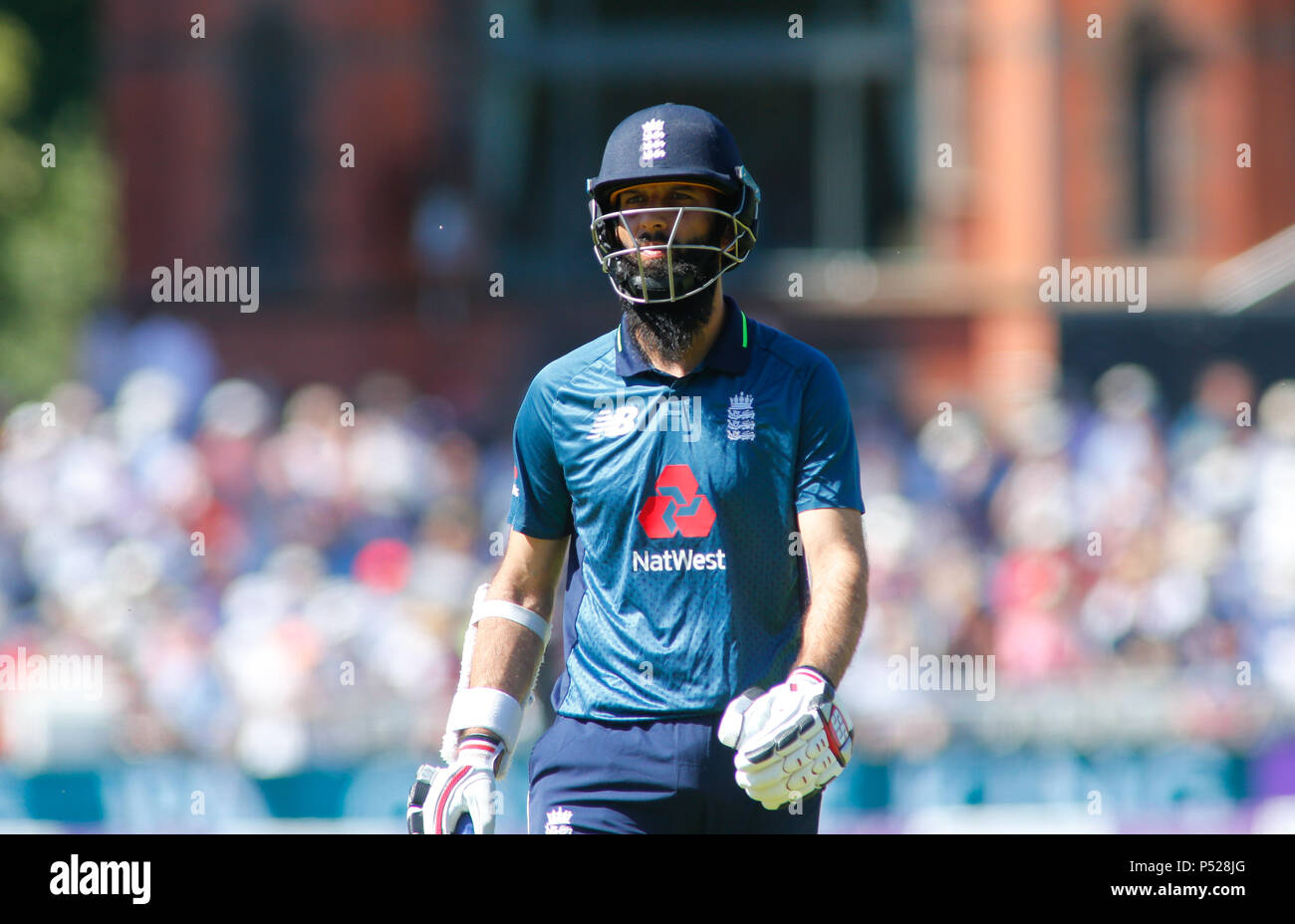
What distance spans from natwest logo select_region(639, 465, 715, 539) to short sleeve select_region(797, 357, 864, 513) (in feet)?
0.76

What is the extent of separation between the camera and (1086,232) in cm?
2175

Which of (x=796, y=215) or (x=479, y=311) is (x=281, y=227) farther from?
(x=796, y=215)

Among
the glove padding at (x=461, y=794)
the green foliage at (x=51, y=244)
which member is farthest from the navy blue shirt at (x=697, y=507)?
the green foliage at (x=51, y=244)

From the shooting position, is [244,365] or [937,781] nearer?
[937,781]

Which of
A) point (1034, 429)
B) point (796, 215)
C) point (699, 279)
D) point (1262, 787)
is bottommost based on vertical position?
point (1262, 787)

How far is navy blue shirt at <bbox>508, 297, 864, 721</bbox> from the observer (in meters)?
4.38

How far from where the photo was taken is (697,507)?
173 inches

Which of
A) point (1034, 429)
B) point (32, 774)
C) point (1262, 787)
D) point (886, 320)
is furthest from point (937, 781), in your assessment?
point (886, 320)

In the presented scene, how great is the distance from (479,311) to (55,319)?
16.4 metres

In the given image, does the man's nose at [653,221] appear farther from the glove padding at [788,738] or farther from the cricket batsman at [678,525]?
the glove padding at [788,738]

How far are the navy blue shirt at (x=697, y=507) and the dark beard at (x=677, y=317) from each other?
0.18ft

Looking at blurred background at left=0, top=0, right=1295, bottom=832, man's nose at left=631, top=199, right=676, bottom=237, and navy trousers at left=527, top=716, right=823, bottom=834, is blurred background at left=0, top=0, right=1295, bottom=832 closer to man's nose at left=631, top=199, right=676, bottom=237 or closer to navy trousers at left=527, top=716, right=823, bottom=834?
navy trousers at left=527, top=716, right=823, bottom=834

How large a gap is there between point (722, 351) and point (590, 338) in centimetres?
1677

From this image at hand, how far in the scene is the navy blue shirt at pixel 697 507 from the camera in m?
4.38
